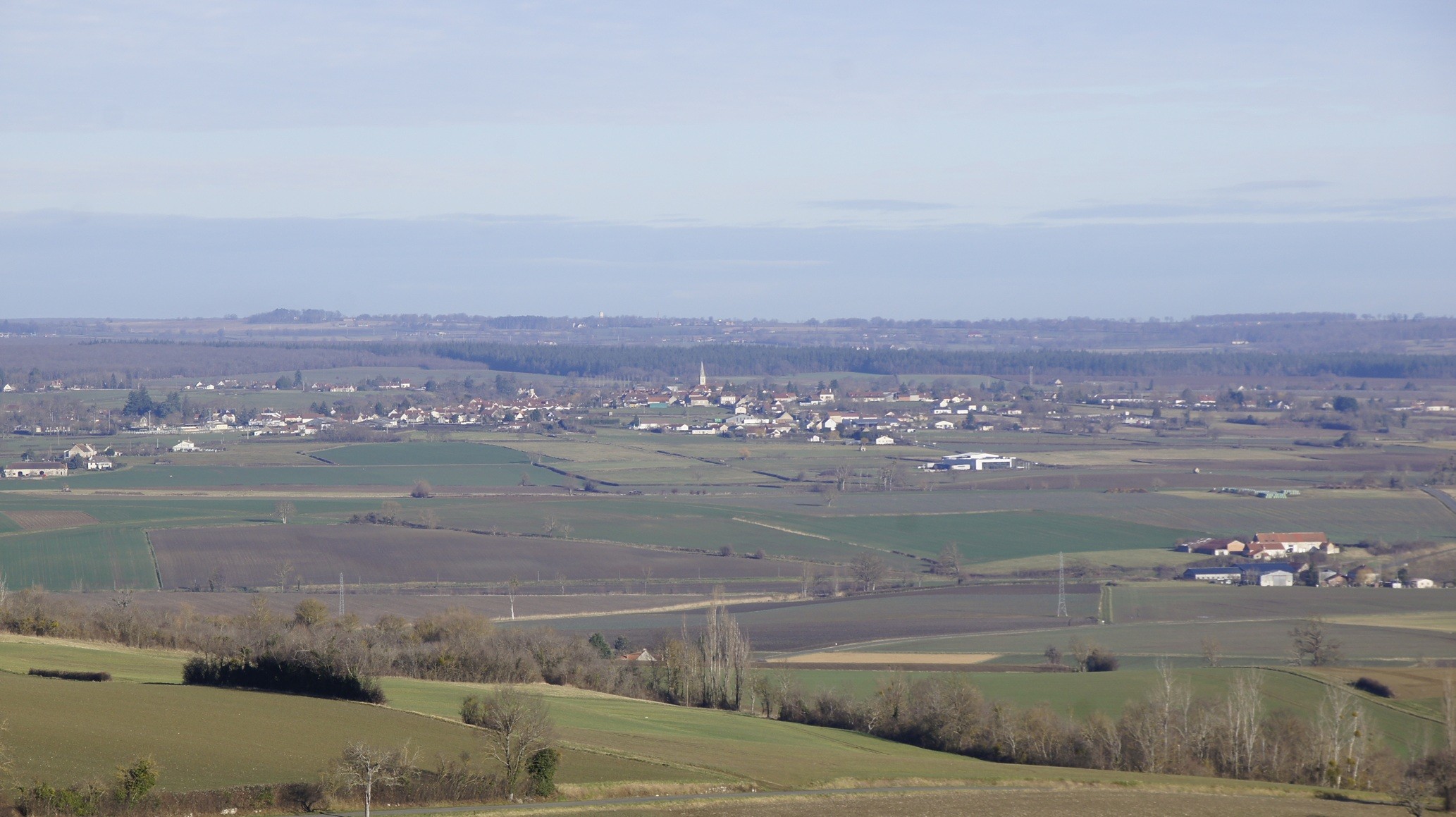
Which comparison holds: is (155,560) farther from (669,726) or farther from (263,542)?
(669,726)

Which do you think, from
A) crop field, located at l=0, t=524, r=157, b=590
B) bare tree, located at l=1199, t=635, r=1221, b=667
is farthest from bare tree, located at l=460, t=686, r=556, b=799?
crop field, located at l=0, t=524, r=157, b=590

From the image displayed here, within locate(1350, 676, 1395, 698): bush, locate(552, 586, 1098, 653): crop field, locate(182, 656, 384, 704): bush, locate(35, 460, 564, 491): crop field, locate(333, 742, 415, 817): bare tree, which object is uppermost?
locate(333, 742, 415, 817): bare tree

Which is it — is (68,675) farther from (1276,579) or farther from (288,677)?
(1276,579)

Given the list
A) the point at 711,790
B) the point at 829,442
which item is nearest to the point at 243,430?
the point at 829,442

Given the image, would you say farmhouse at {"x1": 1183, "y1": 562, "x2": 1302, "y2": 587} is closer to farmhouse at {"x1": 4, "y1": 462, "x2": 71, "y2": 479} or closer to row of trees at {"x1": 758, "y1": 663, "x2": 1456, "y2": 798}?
row of trees at {"x1": 758, "y1": 663, "x2": 1456, "y2": 798}

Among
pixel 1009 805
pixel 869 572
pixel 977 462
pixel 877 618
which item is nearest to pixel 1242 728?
pixel 1009 805

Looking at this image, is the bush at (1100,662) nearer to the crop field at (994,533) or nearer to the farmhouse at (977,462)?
the crop field at (994,533)
